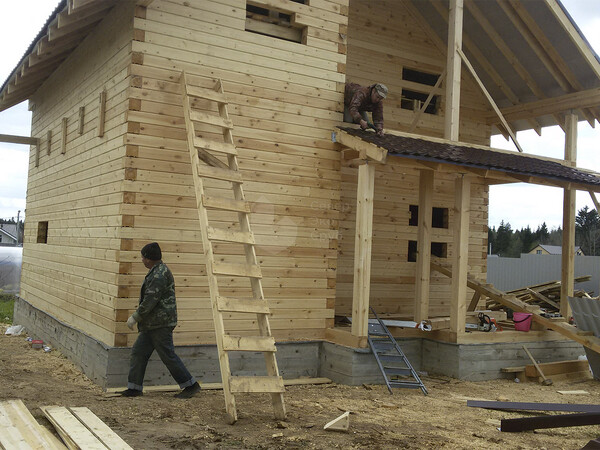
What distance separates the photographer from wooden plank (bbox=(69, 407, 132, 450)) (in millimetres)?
5099

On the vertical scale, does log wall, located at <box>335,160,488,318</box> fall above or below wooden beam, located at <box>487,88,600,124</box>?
below

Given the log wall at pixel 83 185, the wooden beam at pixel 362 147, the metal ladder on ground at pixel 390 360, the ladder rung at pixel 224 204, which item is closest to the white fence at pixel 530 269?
the metal ladder on ground at pixel 390 360

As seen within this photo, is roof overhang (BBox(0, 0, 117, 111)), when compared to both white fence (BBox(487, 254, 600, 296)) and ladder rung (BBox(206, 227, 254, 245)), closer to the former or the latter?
ladder rung (BBox(206, 227, 254, 245))

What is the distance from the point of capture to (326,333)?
31.1 feet

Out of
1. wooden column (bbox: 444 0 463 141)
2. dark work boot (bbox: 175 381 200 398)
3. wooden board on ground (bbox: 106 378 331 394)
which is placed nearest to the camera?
dark work boot (bbox: 175 381 200 398)

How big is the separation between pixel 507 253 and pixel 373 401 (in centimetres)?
6428

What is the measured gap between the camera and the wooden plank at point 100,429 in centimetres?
510

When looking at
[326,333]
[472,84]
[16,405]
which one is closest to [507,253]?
[472,84]

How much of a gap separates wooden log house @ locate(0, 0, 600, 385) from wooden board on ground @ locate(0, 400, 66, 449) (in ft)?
5.89

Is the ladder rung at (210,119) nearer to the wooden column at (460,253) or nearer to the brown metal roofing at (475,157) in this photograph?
the brown metal roofing at (475,157)

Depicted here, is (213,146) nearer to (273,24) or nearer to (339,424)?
(273,24)

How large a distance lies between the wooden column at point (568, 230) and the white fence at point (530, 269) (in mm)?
15796

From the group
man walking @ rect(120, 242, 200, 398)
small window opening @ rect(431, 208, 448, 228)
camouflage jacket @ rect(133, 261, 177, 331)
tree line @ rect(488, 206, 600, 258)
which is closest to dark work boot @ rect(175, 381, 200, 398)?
man walking @ rect(120, 242, 200, 398)

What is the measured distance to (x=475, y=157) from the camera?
983 centimetres
